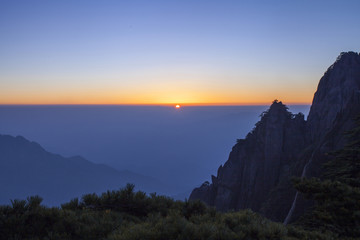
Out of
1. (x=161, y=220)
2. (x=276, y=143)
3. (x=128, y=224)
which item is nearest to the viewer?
(x=161, y=220)

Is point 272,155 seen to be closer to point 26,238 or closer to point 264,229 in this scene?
point 264,229

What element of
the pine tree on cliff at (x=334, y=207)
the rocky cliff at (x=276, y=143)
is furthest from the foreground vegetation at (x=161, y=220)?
the rocky cliff at (x=276, y=143)

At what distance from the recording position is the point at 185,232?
6215 mm

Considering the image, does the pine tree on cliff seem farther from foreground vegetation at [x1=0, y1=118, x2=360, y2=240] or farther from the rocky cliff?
the rocky cliff

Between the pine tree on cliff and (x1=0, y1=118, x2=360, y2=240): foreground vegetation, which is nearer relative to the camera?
(x1=0, y1=118, x2=360, y2=240): foreground vegetation

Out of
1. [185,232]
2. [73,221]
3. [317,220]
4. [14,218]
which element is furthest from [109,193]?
[317,220]

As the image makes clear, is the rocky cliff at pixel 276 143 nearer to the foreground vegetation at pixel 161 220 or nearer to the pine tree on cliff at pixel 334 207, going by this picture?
the pine tree on cliff at pixel 334 207

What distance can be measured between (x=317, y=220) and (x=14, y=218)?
9.73 meters

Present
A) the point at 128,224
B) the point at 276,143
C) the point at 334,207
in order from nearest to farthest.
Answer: the point at 128,224 < the point at 334,207 < the point at 276,143

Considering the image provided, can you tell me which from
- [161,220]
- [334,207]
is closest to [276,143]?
[334,207]

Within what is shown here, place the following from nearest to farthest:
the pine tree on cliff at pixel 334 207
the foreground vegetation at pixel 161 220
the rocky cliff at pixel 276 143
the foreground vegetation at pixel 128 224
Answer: the foreground vegetation at pixel 128 224, the foreground vegetation at pixel 161 220, the pine tree on cliff at pixel 334 207, the rocky cliff at pixel 276 143

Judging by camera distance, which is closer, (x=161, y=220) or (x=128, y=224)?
(x=161, y=220)

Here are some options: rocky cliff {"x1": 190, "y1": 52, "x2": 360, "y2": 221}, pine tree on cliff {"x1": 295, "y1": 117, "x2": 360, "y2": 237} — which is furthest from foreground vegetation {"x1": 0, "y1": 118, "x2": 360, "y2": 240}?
rocky cliff {"x1": 190, "y1": 52, "x2": 360, "y2": 221}

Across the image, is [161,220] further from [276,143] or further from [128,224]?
[276,143]
